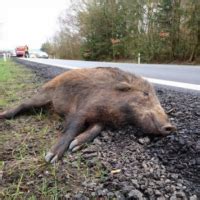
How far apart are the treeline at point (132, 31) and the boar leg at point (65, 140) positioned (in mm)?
26975

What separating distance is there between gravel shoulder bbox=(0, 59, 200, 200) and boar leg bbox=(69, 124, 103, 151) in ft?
0.20

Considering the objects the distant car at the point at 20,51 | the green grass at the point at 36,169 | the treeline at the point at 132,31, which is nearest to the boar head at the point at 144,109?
the green grass at the point at 36,169

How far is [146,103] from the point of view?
4.27 m

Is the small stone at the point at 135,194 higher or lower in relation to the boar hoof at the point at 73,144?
lower

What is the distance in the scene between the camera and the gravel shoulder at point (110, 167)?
2.84m

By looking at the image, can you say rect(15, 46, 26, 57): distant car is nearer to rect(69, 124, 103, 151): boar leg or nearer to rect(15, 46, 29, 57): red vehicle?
rect(15, 46, 29, 57): red vehicle

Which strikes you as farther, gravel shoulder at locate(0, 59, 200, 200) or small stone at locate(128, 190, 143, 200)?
gravel shoulder at locate(0, 59, 200, 200)

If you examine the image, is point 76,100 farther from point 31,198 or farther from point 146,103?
point 31,198

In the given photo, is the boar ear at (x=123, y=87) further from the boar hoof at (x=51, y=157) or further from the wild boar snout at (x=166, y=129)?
the boar hoof at (x=51, y=157)

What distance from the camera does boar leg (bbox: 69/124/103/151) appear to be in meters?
3.71

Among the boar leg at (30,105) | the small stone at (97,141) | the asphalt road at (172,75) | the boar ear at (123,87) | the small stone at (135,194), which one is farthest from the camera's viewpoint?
the asphalt road at (172,75)

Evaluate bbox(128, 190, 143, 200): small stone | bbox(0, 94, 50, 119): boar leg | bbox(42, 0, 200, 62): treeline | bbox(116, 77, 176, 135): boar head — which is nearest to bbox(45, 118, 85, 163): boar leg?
bbox(116, 77, 176, 135): boar head

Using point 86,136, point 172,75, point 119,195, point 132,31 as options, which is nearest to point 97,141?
point 86,136

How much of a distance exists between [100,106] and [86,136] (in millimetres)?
412
